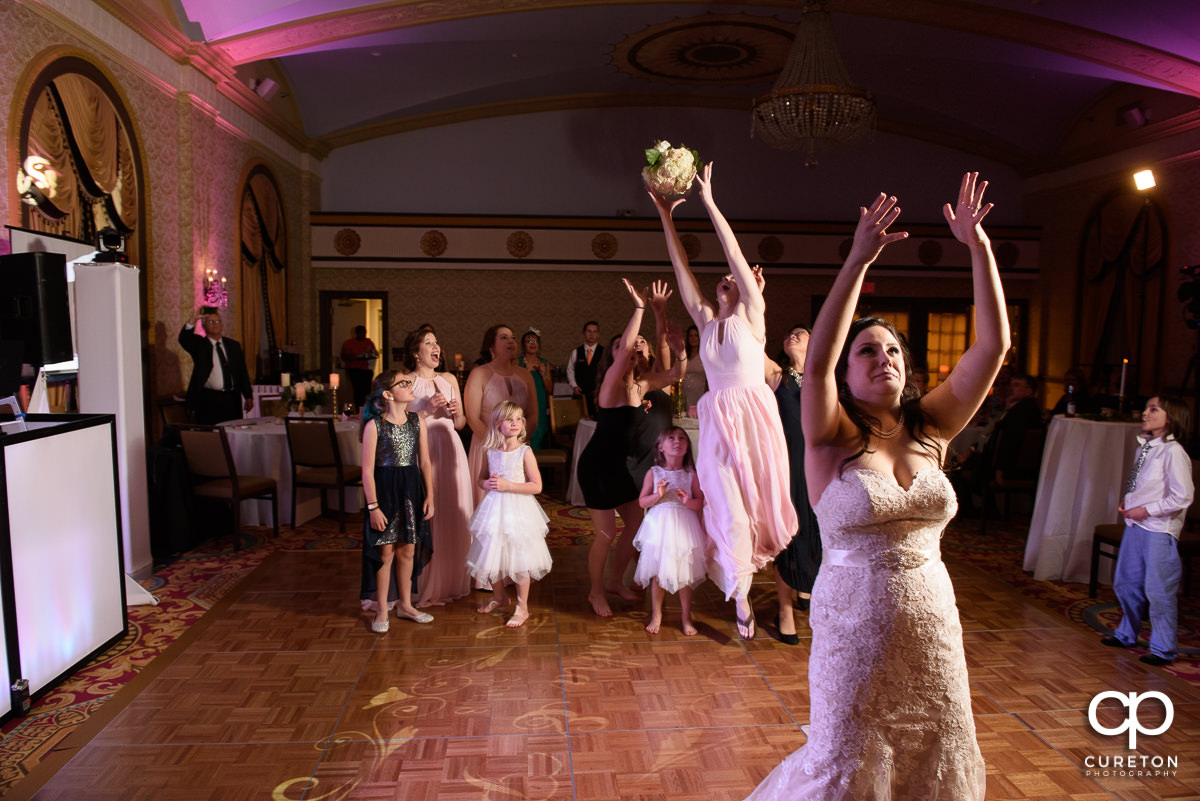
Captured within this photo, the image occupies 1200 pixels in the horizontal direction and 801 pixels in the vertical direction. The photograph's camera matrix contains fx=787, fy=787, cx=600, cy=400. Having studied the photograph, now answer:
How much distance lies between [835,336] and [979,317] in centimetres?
37

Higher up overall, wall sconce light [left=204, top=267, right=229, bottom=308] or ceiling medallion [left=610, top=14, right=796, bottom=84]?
ceiling medallion [left=610, top=14, right=796, bottom=84]

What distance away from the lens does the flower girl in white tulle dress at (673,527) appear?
392cm

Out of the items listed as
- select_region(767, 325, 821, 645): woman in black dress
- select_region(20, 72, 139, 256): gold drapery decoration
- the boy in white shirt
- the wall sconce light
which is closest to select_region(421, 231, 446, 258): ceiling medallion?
the wall sconce light

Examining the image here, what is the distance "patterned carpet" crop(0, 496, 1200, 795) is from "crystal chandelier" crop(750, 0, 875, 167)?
3.81 m

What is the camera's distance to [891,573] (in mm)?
1755

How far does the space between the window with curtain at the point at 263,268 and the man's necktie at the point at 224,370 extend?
67.7 inches

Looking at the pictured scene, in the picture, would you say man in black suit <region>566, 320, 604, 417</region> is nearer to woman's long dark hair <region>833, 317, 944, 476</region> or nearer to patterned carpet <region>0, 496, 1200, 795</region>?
patterned carpet <region>0, 496, 1200, 795</region>

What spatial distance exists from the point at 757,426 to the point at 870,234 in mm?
2108

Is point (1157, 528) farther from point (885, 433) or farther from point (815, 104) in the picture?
point (815, 104)

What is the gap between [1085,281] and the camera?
11398 millimetres

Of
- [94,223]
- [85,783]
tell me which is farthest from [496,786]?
[94,223]

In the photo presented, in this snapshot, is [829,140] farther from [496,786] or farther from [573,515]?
[496,786]

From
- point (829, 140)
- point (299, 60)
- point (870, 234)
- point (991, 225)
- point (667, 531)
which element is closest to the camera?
point (870, 234)

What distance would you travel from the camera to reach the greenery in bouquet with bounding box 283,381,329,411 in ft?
22.2
